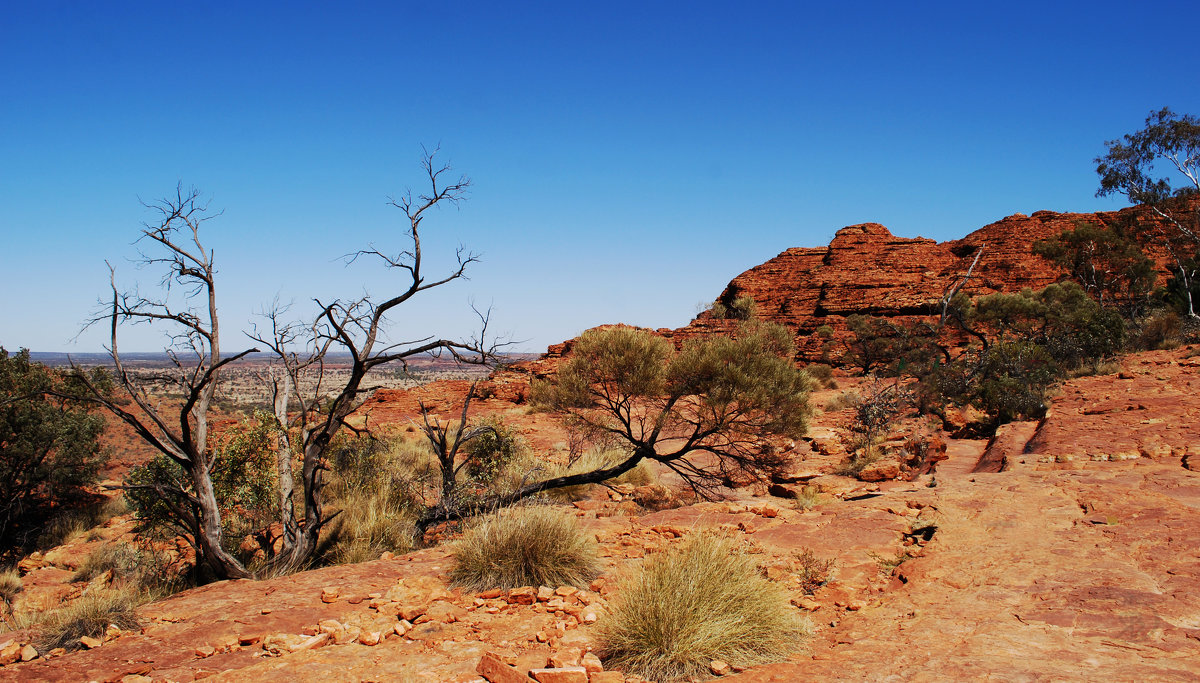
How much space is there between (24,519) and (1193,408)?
23.5 metres

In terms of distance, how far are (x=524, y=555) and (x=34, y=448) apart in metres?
15.1

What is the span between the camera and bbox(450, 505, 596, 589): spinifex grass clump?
5348 millimetres

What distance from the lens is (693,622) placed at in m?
3.74

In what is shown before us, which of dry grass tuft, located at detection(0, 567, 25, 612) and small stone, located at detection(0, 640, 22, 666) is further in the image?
dry grass tuft, located at detection(0, 567, 25, 612)

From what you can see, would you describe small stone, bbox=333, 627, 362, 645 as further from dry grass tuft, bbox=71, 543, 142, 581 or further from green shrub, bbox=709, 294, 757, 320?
green shrub, bbox=709, 294, 757, 320

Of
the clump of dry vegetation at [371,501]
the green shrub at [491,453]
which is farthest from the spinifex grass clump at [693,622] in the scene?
the green shrub at [491,453]

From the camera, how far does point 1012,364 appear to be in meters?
15.8

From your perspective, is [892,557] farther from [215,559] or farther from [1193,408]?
[1193,408]

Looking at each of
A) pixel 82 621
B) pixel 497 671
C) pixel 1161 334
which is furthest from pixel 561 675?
pixel 1161 334

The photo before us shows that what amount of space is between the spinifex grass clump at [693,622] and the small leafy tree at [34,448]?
49.2 feet

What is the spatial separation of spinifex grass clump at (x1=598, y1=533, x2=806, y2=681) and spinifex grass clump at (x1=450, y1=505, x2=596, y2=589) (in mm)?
1400

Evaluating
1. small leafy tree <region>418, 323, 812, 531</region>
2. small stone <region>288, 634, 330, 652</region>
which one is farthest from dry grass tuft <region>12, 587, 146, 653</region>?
small leafy tree <region>418, 323, 812, 531</region>

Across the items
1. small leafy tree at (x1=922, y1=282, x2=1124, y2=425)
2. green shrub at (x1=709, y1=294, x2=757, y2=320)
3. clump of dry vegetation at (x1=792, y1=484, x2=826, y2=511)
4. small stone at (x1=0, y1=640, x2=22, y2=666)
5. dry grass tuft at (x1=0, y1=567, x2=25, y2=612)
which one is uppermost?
green shrub at (x1=709, y1=294, x2=757, y2=320)

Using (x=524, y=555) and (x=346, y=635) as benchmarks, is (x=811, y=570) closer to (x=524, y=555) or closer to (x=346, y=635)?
(x=524, y=555)
